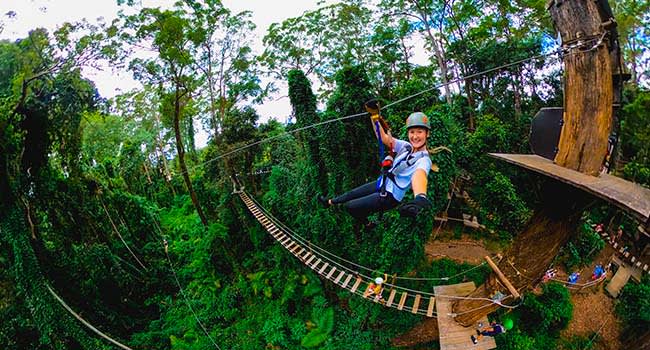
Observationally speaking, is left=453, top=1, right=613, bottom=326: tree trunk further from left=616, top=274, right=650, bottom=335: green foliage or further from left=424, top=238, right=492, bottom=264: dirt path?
left=616, top=274, right=650, bottom=335: green foliage

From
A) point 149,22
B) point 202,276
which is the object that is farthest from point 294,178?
point 149,22

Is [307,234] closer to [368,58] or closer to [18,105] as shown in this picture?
[18,105]

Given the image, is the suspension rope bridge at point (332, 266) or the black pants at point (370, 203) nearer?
the black pants at point (370, 203)

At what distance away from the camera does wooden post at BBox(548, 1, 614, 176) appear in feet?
6.77

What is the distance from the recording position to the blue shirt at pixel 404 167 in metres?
2.26

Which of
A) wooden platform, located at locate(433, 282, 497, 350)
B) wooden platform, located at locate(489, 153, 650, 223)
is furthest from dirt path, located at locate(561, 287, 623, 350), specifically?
wooden platform, located at locate(489, 153, 650, 223)

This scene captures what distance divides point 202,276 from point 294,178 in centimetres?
378

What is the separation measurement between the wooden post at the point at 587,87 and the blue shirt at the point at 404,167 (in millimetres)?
973

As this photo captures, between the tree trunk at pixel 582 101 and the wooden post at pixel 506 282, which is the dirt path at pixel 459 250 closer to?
the wooden post at pixel 506 282

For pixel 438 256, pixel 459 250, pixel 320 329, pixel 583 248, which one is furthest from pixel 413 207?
pixel 583 248

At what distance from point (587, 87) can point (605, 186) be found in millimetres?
712

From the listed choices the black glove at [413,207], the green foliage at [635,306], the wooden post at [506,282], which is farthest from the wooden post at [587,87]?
the green foliage at [635,306]

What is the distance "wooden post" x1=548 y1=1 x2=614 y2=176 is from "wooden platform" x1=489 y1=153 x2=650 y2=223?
125mm

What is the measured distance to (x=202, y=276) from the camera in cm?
831
